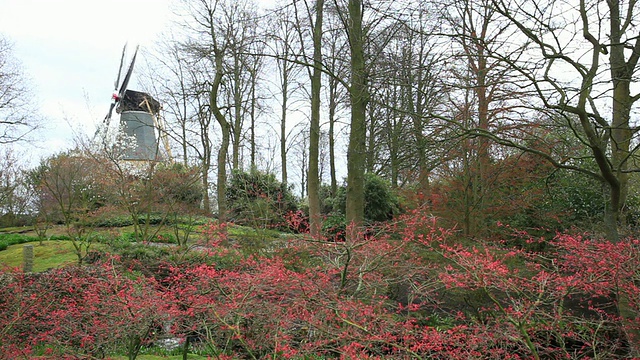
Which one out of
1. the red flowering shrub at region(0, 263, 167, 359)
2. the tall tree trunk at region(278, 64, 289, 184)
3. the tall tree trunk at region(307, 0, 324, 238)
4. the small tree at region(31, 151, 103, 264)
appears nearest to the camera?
the red flowering shrub at region(0, 263, 167, 359)

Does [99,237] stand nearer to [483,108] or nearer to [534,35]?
[483,108]

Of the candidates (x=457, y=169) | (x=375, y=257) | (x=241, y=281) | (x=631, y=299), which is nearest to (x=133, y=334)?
(x=241, y=281)

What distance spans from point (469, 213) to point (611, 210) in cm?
428

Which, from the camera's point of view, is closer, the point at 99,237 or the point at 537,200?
the point at 537,200

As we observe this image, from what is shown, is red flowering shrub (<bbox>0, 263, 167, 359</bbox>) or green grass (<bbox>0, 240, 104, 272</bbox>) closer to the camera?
red flowering shrub (<bbox>0, 263, 167, 359</bbox>)

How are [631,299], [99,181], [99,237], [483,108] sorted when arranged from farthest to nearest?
[99,181]
[99,237]
[483,108]
[631,299]

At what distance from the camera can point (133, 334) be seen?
500 centimetres

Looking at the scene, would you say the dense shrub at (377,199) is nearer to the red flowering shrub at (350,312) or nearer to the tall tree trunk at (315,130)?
the tall tree trunk at (315,130)

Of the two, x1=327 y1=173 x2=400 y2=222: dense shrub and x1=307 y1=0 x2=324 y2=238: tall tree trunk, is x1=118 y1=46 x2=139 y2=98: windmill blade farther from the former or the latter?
x1=307 y1=0 x2=324 y2=238: tall tree trunk

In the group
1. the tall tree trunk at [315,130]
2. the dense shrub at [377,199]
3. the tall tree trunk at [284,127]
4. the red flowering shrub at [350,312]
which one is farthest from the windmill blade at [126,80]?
the red flowering shrub at [350,312]

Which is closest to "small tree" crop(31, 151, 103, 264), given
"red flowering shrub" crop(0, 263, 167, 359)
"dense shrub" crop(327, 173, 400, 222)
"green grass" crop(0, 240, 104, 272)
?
"green grass" crop(0, 240, 104, 272)

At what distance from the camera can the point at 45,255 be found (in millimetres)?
12656

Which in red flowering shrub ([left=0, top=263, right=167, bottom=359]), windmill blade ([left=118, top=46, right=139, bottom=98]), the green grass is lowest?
red flowering shrub ([left=0, top=263, right=167, bottom=359])

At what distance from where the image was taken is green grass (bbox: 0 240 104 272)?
11125 mm
